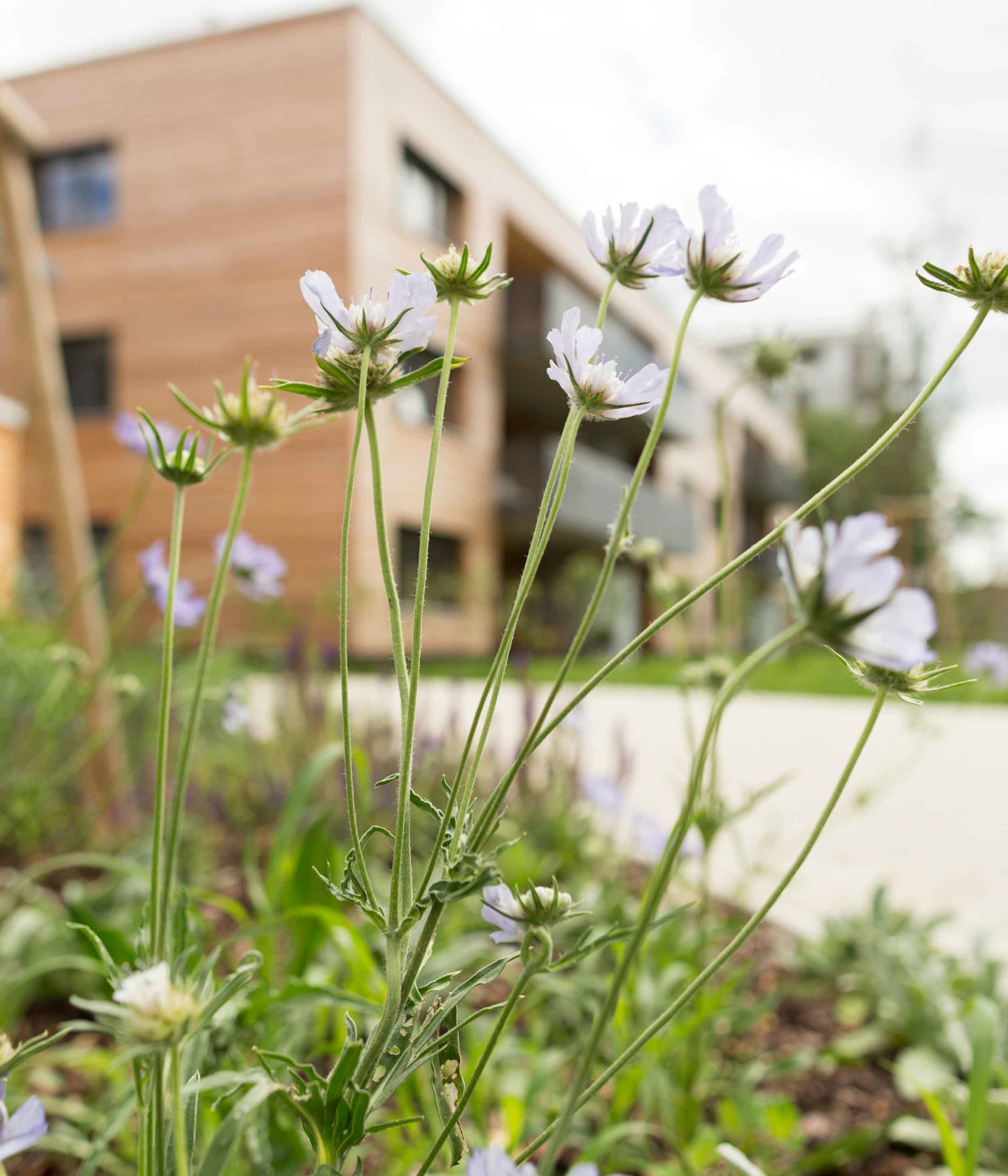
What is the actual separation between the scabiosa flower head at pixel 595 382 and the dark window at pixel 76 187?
11238 mm

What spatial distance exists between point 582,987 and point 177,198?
10.2 m

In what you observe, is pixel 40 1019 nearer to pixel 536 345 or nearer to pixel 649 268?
pixel 649 268

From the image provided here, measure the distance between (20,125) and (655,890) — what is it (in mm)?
2399

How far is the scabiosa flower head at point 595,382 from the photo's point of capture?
17.8 inches

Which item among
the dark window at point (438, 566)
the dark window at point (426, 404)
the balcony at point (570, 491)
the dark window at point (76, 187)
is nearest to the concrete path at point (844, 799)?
the dark window at point (438, 566)

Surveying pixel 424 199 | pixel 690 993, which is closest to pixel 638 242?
pixel 690 993

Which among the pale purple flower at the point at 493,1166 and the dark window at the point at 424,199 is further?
the dark window at the point at 424,199

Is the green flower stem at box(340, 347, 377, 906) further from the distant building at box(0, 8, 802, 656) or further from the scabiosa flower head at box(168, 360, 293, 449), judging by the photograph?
the distant building at box(0, 8, 802, 656)

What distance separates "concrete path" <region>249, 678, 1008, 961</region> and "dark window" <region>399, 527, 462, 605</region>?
3737 millimetres

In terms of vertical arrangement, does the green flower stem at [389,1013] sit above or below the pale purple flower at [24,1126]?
above

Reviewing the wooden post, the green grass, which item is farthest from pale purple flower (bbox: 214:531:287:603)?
the green grass

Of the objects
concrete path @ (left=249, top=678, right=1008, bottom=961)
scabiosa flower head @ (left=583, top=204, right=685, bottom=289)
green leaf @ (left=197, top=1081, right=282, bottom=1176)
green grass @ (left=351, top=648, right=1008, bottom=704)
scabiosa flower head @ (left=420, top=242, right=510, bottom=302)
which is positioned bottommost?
green grass @ (left=351, top=648, right=1008, bottom=704)

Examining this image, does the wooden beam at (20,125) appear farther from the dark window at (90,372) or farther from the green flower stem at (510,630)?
the dark window at (90,372)

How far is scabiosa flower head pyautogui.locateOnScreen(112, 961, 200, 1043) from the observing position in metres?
0.30
